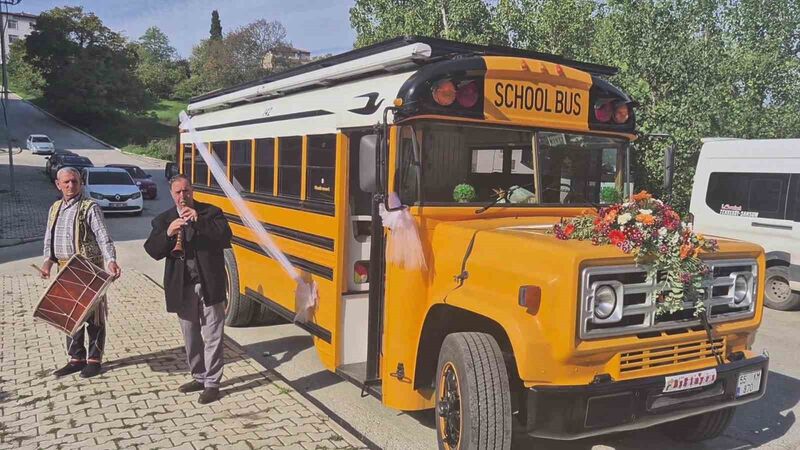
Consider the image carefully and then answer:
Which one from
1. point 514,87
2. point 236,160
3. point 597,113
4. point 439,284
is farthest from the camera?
point 236,160

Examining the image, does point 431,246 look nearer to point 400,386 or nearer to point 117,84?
point 400,386

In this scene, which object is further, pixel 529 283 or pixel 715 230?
pixel 715 230

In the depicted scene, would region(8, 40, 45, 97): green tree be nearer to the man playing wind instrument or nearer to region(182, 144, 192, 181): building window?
region(182, 144, 192, 181): building window

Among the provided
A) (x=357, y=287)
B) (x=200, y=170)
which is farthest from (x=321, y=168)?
(x=200, y=170)

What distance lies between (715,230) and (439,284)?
816 centimetres

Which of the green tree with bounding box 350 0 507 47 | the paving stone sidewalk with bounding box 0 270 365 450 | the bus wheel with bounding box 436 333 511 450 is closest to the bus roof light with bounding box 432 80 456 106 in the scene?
the bus wheel with bounding box 436 333 511 450

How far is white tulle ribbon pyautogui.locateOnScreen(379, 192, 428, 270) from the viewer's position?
3.95m

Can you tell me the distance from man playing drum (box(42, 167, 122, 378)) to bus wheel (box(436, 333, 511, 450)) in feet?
10.4

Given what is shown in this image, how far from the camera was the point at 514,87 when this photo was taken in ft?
14.0

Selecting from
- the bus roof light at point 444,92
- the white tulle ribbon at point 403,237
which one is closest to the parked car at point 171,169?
the white tulle ribbon at point 403,237

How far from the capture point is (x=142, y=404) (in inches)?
189

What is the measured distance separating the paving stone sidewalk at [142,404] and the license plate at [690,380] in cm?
192

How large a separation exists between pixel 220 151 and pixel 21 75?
2868 inches

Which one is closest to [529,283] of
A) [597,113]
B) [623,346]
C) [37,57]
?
[623,346]
